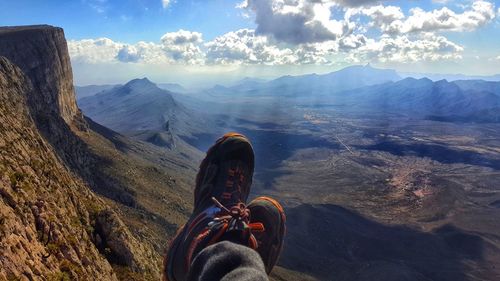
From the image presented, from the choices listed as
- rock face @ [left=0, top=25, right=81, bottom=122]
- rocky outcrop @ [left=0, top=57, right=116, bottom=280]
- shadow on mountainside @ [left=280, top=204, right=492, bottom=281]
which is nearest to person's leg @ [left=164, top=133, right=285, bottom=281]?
rocky outcrop @ [left=0, top=57, right=116, bottom=280]

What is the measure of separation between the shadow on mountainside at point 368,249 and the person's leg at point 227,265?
71456 mm

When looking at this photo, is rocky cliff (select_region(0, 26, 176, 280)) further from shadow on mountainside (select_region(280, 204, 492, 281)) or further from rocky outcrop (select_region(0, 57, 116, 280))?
shadow on mountainside (select_region(280, 204, 492, 281))

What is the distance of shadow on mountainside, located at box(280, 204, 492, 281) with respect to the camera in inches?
3108

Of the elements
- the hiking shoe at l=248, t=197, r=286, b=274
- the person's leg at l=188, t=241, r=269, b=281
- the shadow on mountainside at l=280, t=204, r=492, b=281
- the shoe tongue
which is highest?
the person's leg at l=188, t=241, r=269, b=281

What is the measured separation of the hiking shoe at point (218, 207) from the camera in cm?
662

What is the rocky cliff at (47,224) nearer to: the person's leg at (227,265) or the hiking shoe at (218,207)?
the hiking shoe at (218,207)

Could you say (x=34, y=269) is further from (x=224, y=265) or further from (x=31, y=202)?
(x=224, y=265)

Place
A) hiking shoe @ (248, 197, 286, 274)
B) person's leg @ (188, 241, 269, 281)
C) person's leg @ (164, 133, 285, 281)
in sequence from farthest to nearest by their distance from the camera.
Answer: hiking shoe @ (248, 197, 286, 274) → person's leg @ (164, 133, 285, 281) → person's leg @ (188, 241, 269, 281)

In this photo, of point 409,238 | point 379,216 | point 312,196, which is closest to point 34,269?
point 409,238

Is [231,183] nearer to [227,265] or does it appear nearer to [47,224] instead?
[47,224]

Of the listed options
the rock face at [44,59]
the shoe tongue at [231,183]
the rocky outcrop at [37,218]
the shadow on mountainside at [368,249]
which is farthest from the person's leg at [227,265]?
the shadow on mountainside at [368,249]

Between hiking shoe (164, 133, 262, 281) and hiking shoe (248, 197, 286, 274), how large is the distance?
0.57 metres

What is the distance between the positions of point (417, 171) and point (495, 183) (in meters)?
29.3

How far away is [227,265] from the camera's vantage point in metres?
4.98
